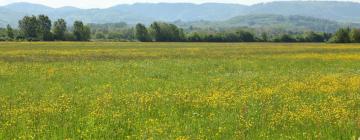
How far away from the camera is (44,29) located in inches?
5108

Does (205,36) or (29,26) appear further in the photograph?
(205,36)

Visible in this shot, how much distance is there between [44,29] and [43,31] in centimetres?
230

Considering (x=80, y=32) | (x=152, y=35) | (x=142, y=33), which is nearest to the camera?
(x=80, y=32)

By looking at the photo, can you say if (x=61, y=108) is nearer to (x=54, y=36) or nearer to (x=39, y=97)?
(x=39, y=97)

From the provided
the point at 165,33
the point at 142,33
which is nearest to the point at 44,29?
the point at 142,33

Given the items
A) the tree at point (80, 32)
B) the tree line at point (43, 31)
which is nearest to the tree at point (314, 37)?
the tree at point (80, 32)

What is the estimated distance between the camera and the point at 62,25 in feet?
454

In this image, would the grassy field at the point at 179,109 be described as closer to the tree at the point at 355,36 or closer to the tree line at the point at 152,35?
the tree at the point at 355,36

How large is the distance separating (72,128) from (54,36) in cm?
11780

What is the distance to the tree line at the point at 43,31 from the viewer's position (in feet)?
416

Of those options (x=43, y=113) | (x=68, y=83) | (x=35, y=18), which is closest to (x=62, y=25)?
(x=35, y=18)

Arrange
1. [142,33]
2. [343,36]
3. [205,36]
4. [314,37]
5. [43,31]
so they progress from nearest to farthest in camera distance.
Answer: [343,36] → [43,31] → [205,36] → [314,37] → [142,33]

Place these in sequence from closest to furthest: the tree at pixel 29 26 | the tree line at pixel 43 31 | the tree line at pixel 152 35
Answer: the tree line at pixel 152 35 < the tree line at pixel 43 31 < the tree at pixel 29 26

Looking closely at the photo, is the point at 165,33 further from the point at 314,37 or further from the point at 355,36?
the point at 355,36
